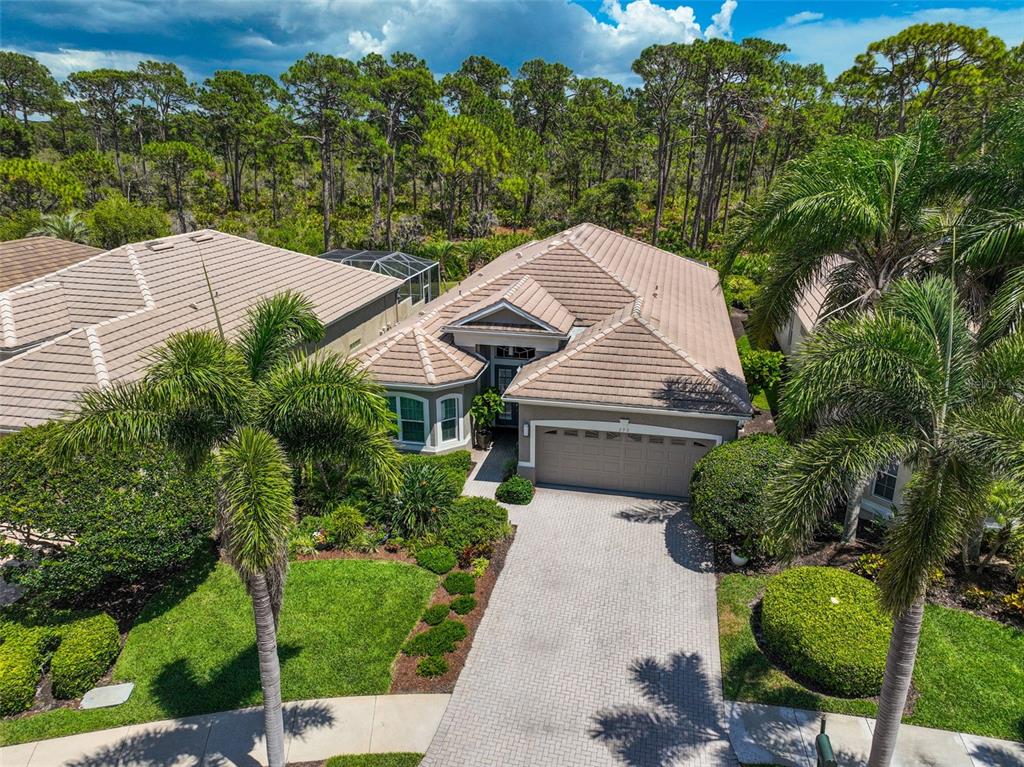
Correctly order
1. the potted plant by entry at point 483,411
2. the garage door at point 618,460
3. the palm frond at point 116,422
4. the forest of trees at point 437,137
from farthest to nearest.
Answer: the forest of trees at point 437,137 < the potted plant by entry at point 483,411 < the garage door at point 618,460 < the palm frond at point 116,422

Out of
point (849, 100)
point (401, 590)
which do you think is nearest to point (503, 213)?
point (849, 100)

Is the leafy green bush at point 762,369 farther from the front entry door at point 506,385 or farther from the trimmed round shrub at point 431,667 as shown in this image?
the trimmed round shrub at point 431,667

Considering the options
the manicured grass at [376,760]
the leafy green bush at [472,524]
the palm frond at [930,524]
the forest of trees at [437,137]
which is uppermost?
the forest of trees at [437,137]

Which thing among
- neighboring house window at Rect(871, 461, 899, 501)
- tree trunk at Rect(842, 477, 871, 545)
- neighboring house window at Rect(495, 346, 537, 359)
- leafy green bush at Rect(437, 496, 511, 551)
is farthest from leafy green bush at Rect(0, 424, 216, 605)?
neighboring house window at Rect(871, 461, 899, 501)

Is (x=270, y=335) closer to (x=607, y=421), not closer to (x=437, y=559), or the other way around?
(x=437, y=559)

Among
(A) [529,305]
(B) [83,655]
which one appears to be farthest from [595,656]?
(A) [529,305]

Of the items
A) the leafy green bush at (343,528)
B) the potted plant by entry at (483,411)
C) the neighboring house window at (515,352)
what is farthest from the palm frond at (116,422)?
the neighboring house window at (515,352)

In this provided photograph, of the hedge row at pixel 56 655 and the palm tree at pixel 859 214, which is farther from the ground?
the palm tree at pixel 859 214

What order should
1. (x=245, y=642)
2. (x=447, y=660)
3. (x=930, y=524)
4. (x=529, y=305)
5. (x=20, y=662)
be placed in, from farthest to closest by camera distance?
(x=529, y=305), (x=245, y=642), (x=447, y=660), (x=20, y=662), (x=930, y=524)
